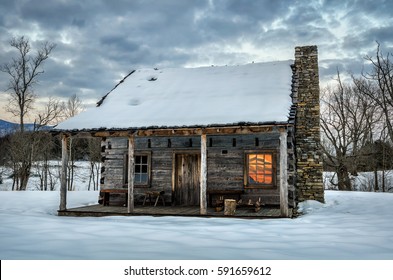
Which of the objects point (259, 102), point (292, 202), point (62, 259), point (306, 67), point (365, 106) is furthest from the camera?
point (365, 106)

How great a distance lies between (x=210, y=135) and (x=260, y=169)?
7.66 ft

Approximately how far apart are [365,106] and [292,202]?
724 inches

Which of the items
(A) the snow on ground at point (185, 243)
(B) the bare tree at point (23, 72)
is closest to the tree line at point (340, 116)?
(B) the bare tree at point (23, 72)

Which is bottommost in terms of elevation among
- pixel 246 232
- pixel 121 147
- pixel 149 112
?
pixel 246 232

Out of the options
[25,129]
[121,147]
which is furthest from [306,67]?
[25,129]

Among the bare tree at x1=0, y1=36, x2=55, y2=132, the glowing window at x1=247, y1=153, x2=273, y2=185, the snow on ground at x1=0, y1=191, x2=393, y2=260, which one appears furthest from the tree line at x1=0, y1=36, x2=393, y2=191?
the snow on ground at x1=0, y1=191, x2=393, y2=260

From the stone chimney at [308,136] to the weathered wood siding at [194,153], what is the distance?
2.34 m

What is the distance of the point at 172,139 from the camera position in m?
14.2

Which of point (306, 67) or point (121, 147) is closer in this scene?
point (121, 147)

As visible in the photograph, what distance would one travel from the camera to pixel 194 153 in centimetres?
1390

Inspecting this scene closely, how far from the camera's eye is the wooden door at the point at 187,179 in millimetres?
13984

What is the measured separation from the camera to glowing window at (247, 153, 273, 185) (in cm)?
1315

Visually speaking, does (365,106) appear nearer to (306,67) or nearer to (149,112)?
(306,67)

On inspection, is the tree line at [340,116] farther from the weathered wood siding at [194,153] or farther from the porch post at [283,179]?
the porch post at [283,179]
